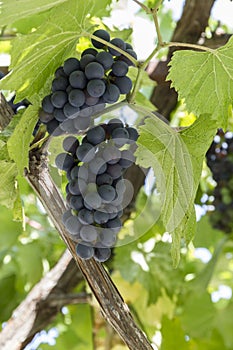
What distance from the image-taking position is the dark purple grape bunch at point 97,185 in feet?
2.68

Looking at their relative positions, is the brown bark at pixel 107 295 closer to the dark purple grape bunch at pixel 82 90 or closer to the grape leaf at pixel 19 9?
the dark purple grape bunch at pixel 82 90

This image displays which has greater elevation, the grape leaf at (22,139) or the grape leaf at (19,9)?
the grape leaf at (19,9)

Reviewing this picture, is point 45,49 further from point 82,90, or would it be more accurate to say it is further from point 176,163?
point 176,163

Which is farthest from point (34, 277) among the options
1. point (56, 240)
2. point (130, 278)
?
point (130, 278)

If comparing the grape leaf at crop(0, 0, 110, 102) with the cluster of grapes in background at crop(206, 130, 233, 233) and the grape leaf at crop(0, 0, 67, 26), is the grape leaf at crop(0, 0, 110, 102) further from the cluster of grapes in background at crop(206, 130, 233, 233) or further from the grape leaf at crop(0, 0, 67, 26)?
the cluster of grapes in background at crop(206, 130, 233, 233)

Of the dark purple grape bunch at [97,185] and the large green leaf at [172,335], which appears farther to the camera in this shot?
the large green leaf at [172,335]

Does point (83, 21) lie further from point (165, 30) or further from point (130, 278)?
point (165, 30)

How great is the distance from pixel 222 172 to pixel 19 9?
40.0 inches

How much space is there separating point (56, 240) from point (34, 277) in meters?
0.13

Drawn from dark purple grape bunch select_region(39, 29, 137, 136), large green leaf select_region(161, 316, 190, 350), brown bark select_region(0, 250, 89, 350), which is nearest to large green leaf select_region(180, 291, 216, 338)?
large green leaf select_region(161, 316, 190, 350)

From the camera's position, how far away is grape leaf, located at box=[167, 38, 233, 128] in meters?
0.92

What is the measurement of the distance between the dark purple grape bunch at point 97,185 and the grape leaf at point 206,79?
0.49 feet

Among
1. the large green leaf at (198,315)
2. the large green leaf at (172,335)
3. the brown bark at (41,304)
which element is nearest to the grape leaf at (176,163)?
the brown bark at (41,304)

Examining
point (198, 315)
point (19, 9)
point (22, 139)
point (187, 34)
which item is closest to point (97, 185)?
point (22, 139)
